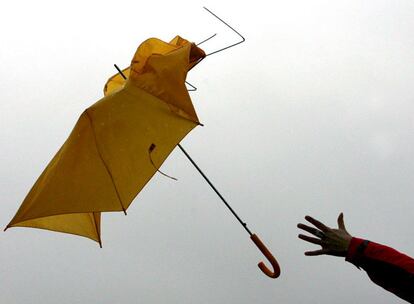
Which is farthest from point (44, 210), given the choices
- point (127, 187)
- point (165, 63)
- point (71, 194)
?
point (165, 63)

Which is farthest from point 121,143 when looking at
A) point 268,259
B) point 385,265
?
point 385,265

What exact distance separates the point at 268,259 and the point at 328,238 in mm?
4204

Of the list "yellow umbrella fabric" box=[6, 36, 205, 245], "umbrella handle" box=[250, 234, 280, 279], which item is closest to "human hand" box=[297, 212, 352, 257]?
"umbrella handle" box=[250, 234, 280, 279]

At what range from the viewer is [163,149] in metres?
8.73

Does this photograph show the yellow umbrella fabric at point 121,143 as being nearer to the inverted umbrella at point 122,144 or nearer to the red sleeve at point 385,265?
the inverted umbrella at point 122,144

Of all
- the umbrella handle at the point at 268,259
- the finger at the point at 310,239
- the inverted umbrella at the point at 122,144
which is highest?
the inverted umbrella at the point at 122,144

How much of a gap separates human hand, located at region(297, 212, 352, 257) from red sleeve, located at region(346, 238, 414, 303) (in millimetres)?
64

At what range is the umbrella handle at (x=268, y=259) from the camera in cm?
777

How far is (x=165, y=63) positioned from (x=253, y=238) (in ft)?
10.2

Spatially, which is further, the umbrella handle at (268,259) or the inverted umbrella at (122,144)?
the inverted umbrella at (122,144)

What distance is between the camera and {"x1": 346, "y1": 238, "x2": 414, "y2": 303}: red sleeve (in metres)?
3.46

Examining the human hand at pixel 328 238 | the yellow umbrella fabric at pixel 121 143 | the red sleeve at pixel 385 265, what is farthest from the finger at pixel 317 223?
the yellow umbrella fabric at pixel 121 143

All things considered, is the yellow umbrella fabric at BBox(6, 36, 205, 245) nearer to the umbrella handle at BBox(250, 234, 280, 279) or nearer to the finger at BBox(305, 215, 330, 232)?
the umbrella handle at BBox(250, 234, 280, 279)

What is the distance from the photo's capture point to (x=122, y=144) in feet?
28.0
